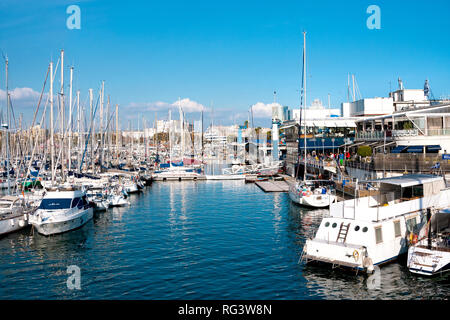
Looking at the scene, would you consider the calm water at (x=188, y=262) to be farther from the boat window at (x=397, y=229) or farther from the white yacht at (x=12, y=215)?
the boat window at (x=397, y=229)

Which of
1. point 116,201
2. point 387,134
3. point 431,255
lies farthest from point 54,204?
point 387,134

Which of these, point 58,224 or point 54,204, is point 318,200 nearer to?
point 58,224

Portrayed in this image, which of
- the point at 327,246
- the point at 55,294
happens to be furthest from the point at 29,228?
the point at 327,246

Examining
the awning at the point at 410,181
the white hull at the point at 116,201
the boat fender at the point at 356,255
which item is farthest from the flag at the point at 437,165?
the white hull at the point at 116,201

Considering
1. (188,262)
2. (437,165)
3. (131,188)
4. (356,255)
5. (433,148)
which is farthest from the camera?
(131,188)

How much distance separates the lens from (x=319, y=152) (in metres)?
75.9

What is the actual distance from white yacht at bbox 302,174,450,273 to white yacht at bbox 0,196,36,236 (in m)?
25.7

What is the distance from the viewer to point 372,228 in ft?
80.7

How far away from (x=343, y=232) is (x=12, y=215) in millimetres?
28660

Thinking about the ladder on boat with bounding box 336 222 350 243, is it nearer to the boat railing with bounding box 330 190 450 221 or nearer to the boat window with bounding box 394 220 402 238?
the boat railing with bounding box 330 190 450 221

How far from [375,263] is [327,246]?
3.03 metres

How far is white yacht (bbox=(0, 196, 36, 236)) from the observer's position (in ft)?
117

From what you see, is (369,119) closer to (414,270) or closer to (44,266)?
(414,270)

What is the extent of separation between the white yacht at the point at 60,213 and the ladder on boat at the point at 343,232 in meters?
23.7
